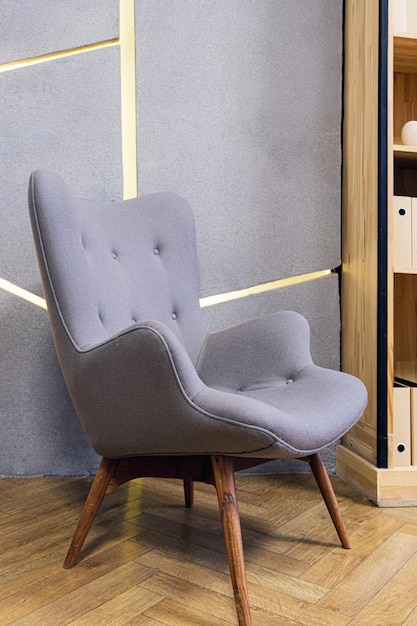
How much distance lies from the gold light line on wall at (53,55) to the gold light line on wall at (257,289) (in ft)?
3.29

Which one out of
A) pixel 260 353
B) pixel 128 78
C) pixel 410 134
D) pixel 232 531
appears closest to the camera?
pixel 232 531

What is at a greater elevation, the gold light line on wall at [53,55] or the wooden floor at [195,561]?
the gold light line on wall at [53,55]

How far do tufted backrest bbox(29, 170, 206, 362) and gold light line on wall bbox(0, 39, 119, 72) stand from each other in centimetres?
67

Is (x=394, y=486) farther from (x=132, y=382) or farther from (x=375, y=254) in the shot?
(x=132, y=382)

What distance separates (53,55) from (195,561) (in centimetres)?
178

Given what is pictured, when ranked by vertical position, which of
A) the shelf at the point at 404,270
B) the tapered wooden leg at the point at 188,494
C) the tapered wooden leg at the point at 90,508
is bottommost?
the tapered wooden leg at the point at 188,494

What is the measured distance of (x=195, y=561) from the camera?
140 cm

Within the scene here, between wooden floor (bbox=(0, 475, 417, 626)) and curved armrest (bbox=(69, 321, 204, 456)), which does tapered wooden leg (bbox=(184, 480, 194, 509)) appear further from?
curved armrest (bbox=(69, 321, 204, 456))

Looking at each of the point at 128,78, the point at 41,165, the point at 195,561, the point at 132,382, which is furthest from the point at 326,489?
the point at 128,78

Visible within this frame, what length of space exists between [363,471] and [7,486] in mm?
1224

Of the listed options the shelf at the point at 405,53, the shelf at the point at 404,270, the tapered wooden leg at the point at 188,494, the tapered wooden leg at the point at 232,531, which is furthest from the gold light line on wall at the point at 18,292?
the shelf at the point at 405,53

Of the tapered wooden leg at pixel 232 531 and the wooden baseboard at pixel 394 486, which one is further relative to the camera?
the wooden baseboard at pixel 394 486

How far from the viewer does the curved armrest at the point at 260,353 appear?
5.10 ft

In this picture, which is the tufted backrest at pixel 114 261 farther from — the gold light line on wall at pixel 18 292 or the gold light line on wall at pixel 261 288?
the gold light line on wall at pixel 18 292
